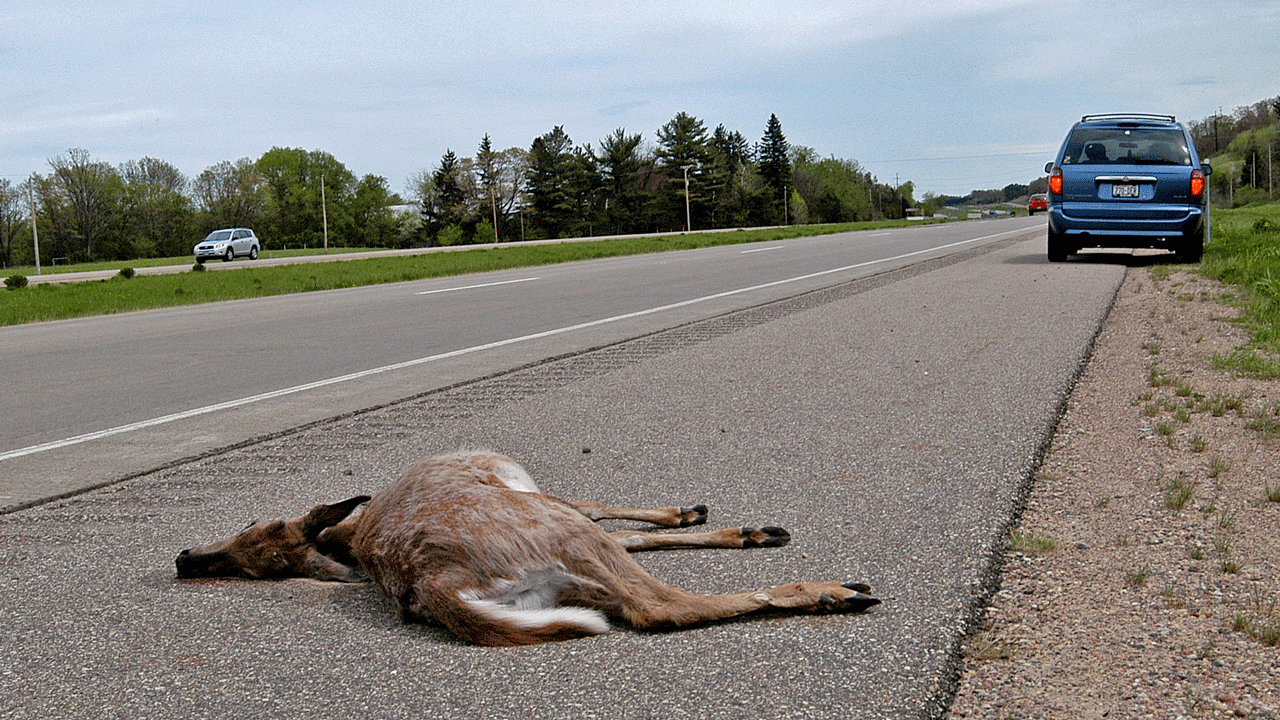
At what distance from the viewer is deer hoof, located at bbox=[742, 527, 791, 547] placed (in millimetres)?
3482

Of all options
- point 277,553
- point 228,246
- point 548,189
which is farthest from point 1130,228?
point 548,189

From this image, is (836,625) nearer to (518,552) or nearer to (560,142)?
(518,552)

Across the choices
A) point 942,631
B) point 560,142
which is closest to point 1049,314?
point 942,631

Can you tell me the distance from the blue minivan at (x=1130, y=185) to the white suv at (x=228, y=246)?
137ft

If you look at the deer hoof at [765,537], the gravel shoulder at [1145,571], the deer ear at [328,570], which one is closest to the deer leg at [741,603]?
the gravel shoulder at [1145,571]

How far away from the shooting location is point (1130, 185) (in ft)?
45.7

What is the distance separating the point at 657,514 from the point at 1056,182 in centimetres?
1268

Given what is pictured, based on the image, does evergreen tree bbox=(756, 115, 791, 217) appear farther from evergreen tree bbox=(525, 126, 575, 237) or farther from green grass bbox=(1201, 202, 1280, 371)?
green grass bbox=(1201, 202, 1280, 371)

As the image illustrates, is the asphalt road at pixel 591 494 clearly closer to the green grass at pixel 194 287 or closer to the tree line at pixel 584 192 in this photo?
the green grass at pixel 194 287

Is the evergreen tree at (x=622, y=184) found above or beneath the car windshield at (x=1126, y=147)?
above

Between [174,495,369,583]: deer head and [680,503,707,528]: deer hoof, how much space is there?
3.92 feet

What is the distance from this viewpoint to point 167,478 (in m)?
4.84

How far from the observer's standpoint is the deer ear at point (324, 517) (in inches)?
135

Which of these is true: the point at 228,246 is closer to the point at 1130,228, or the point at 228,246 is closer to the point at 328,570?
the point at 1130,228
